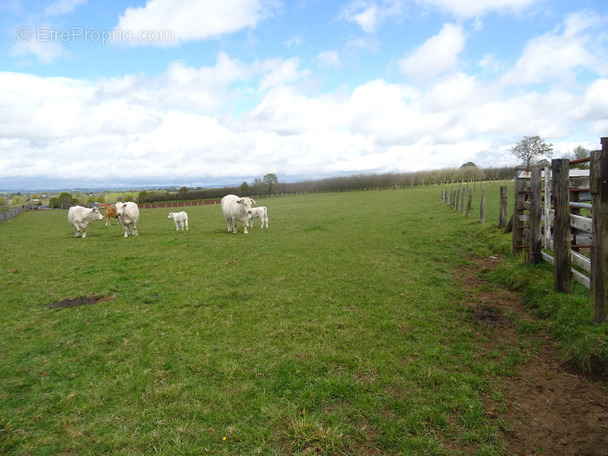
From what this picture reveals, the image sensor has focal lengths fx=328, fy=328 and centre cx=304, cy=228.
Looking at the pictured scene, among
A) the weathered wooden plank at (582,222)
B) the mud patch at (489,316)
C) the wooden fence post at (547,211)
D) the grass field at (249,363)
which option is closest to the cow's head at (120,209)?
the grass field at (249,363)

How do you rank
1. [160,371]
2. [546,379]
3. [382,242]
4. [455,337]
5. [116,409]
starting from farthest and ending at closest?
[382,242] → [455,337] → [160,371] → [546,379] → [116,409]

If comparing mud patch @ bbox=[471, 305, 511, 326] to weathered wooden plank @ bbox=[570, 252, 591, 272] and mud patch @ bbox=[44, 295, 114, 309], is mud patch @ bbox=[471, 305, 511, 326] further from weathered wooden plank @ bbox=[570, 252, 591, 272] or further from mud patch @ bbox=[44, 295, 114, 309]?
mud patch @ bbox=[44, 295, 114, 309]

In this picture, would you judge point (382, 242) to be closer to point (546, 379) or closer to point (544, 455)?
point (546, 379)

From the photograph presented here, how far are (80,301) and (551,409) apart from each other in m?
8.84

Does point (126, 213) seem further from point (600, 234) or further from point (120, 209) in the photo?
point (600, 234)

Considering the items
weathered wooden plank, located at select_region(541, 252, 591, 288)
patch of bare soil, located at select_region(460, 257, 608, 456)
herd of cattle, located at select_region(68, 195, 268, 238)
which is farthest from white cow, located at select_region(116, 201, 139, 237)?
weathered wooden plank, located at select_region(541, 252, 591, 288)

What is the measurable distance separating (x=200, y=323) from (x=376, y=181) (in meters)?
97.2

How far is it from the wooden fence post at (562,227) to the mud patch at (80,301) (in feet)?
30.3

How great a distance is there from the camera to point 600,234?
4547mm

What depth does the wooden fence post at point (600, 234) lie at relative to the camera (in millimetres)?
4473

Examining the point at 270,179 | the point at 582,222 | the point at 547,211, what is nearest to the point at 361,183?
the point at 270,179

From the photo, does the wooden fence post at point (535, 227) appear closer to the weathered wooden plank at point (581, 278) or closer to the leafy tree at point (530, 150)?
the weathered wooden plank at point (581, 278)

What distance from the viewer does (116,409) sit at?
3.81 m

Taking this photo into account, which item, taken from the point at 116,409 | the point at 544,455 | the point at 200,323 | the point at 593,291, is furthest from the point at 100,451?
the point at 593,291
